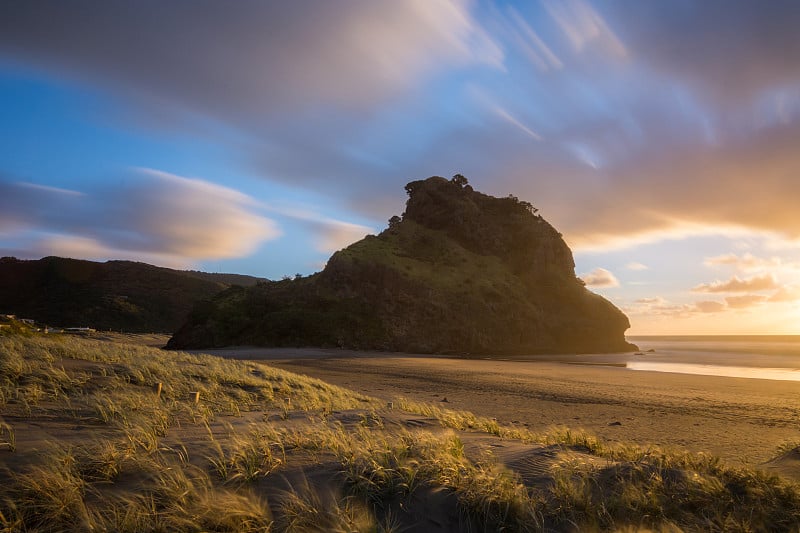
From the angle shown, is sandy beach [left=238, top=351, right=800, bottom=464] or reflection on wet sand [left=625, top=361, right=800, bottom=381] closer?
sandy beach [left=238, top=351, right=800, bottom=464]

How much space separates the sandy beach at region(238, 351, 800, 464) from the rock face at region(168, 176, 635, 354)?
27432mm

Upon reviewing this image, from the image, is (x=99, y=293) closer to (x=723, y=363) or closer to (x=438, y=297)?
(x=438, y=297)

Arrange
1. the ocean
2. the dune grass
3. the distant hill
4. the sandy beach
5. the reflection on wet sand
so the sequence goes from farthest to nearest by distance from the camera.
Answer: the distant hill
the ocean
the reflection on wet sand
the sandy beach
the dune grass

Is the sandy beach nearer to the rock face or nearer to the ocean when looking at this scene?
the ocean

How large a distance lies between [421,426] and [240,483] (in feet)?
15.8

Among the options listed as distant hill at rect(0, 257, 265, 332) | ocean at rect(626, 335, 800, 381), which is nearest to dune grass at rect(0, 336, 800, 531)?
ocean at rect(626, 335, 800, 381)

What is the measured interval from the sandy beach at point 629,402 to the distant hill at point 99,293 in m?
69.2

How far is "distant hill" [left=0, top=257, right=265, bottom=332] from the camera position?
3187 inches

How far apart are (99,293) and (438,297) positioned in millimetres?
73532

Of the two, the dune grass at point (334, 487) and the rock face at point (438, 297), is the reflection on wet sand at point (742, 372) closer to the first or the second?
the rock face at point (438, 297)

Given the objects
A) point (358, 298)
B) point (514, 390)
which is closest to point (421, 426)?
point (514, 390)

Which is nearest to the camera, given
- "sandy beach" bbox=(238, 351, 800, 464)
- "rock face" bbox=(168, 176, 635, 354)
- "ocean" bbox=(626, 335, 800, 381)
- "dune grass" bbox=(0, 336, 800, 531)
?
"dune grass" bbox=(0, 336, 800, 531)

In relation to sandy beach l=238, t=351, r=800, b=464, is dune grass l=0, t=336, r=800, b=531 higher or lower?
higher

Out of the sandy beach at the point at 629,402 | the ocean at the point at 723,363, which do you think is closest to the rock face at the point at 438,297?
the ocean at the point at 723,363
